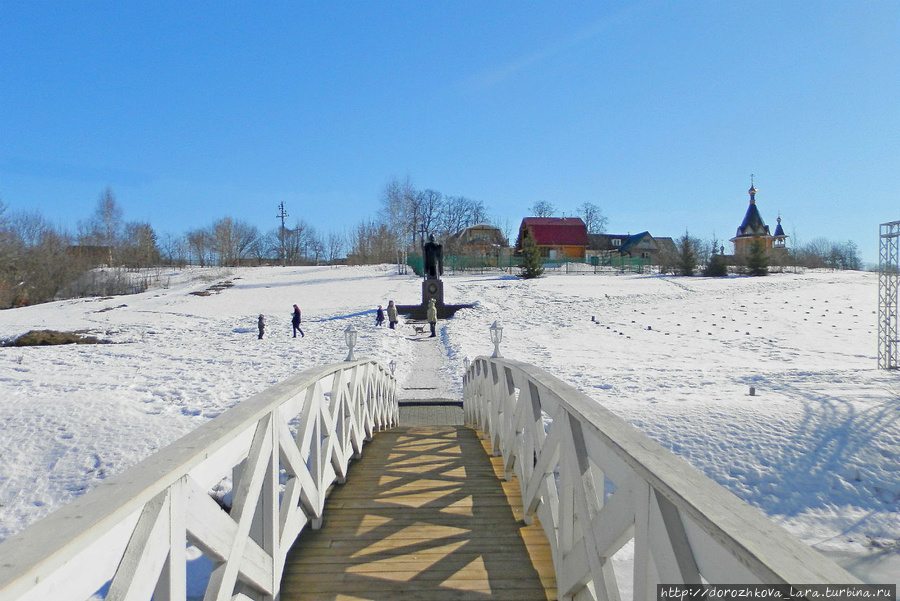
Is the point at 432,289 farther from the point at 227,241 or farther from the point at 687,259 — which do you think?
the point at 227,241

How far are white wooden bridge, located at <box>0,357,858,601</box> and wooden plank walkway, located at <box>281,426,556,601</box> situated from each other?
A: 0.5 inches

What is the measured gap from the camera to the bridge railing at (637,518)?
1.14 meters

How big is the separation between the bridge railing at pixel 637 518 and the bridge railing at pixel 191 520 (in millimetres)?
1389

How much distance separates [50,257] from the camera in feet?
152

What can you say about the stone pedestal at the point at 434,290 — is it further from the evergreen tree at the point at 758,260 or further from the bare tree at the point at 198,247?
the bare tree at the point at 198,247

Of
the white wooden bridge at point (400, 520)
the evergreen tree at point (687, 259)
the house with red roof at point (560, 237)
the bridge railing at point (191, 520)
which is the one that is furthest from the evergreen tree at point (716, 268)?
the bridge railing at point (191, 520)

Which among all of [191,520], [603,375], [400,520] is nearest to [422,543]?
[400,520]

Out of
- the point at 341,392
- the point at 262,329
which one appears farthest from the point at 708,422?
the point at 262,329

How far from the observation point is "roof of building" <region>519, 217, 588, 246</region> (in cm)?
6106

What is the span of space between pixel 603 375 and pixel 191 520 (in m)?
13.1

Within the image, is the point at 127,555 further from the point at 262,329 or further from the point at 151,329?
the point at 151,329

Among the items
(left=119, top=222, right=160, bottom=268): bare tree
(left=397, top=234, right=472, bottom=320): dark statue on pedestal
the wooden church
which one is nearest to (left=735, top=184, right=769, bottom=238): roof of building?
the wooden church

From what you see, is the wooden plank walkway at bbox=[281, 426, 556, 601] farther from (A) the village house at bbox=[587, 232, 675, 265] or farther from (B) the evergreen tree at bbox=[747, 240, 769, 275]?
(A) the village house at bbox=[587, 232, 675, 265]

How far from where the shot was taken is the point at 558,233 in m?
61.8
